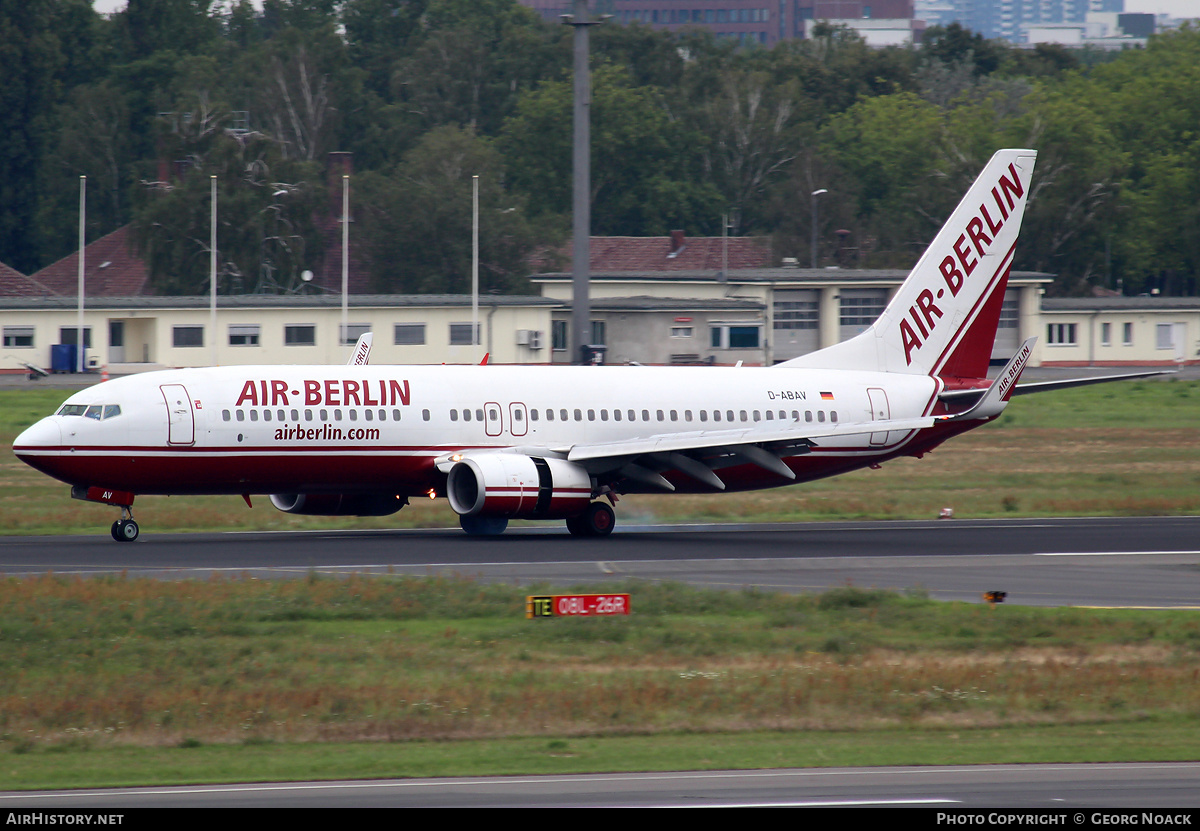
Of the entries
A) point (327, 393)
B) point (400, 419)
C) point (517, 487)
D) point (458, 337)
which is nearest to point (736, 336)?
point (458, 337)

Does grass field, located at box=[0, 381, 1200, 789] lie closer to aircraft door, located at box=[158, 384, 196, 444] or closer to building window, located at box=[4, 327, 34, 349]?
aircraft door, located at box=[158, 384, 196, 444]

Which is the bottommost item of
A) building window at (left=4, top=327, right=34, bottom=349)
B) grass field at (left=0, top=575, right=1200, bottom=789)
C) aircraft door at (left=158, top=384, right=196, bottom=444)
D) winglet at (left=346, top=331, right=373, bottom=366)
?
grass field at (left=0, top=575, right=1200, bottom=789)

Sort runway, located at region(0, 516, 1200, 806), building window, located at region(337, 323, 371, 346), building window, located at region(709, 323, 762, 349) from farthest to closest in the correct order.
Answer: building window, located at region(709, 323, 762, 349), building window, located at region(337, 323, 371, 346), runway, located at region(0, 516, 1200, 806)

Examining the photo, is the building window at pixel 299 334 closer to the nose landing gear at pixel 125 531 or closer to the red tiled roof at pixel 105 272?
the red tiled roof at pixel 105 272

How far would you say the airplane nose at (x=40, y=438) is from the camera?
34406 mm

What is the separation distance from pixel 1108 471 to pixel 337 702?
39.7 meters

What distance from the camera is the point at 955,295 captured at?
4462cm

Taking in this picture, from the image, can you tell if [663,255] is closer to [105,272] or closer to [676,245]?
[676,245]

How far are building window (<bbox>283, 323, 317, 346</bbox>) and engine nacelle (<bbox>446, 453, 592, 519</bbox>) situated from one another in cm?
5304

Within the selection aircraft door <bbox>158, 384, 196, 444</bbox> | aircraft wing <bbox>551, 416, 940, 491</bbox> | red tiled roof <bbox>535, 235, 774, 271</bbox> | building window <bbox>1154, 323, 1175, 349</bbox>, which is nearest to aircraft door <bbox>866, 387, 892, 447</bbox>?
aircraft wing <bbox>551, 416, 940, 491</bbox>

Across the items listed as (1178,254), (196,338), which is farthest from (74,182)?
(1178,254)

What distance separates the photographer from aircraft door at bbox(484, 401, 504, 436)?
128 ft

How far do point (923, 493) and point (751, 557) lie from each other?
Answer: 1669 cm

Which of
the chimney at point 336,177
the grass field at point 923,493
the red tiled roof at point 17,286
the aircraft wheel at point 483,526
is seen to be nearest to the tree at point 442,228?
the chimney at point 336,177
